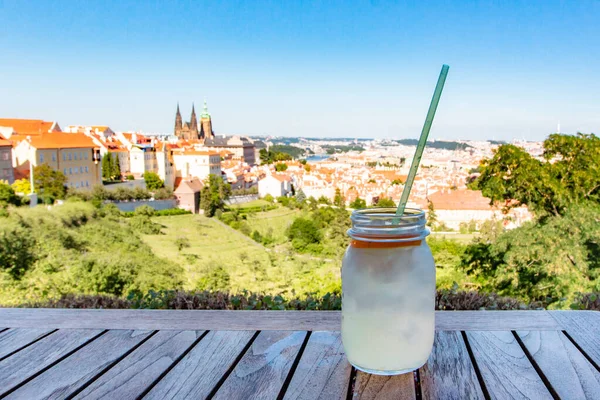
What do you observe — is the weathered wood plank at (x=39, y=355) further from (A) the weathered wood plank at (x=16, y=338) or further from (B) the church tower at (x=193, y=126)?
(B) the church tower at (x=193, y=126)

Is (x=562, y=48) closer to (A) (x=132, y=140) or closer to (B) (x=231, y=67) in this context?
(B) (x=231, y=67)

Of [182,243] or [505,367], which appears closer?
[505,367]

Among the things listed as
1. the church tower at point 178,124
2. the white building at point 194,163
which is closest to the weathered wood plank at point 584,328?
the white building at point 194,163

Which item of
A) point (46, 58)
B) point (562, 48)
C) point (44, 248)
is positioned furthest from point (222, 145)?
point (44, 248)

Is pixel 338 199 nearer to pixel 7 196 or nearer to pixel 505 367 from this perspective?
pixel 7 196

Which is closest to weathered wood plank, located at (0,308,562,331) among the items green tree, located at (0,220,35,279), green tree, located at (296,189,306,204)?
green tree, located at (0,220,35,279)

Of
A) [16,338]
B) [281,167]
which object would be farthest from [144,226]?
[281,167]
